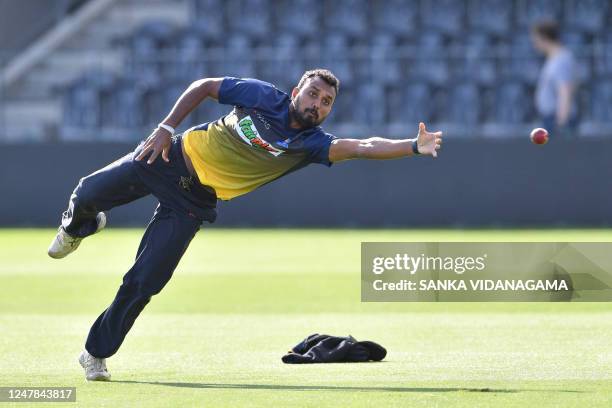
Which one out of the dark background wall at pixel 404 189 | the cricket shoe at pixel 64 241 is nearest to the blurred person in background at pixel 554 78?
the dark background wall at pixel 404 189

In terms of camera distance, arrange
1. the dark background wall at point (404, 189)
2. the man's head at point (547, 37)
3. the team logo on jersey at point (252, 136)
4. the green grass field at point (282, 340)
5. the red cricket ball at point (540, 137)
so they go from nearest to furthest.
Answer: the green grass field at point (282, 340) < the team logo on jersey at point (252, 136) < the red cricket ball at point (540, 137) < the man's head at point (547, 37) < the dark background wall at point (404, 189)

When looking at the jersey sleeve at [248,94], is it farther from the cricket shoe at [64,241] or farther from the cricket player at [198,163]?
→ the cricket shoe at [64,241]

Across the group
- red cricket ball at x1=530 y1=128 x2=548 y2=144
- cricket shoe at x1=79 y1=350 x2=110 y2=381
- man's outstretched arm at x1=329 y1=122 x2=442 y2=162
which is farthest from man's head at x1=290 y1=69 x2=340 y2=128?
cricket shoe at x1=79 y1=350 x2=110 y2=381

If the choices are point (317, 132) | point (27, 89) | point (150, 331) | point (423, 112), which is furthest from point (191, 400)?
point (27, 89)

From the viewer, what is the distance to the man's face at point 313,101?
874 centimetres

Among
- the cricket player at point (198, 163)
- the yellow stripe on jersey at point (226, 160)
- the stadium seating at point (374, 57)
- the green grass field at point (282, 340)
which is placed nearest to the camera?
the green grass field at point (282, 340)

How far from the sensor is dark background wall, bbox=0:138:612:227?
24.2 meters

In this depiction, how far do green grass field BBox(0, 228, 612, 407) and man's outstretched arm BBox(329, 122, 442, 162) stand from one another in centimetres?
144

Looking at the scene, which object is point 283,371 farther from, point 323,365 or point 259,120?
point 259,120

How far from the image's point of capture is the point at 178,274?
58.5 ft

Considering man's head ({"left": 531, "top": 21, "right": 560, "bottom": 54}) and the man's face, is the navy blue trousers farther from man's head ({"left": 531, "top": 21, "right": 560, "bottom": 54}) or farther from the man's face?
man's head ({"left": 531, "top": 21, "right": 560, "bottom": 54})

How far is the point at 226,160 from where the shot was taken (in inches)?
355

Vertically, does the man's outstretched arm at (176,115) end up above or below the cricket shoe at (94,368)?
above

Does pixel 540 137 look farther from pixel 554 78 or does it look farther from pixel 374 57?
pixel 374 57
